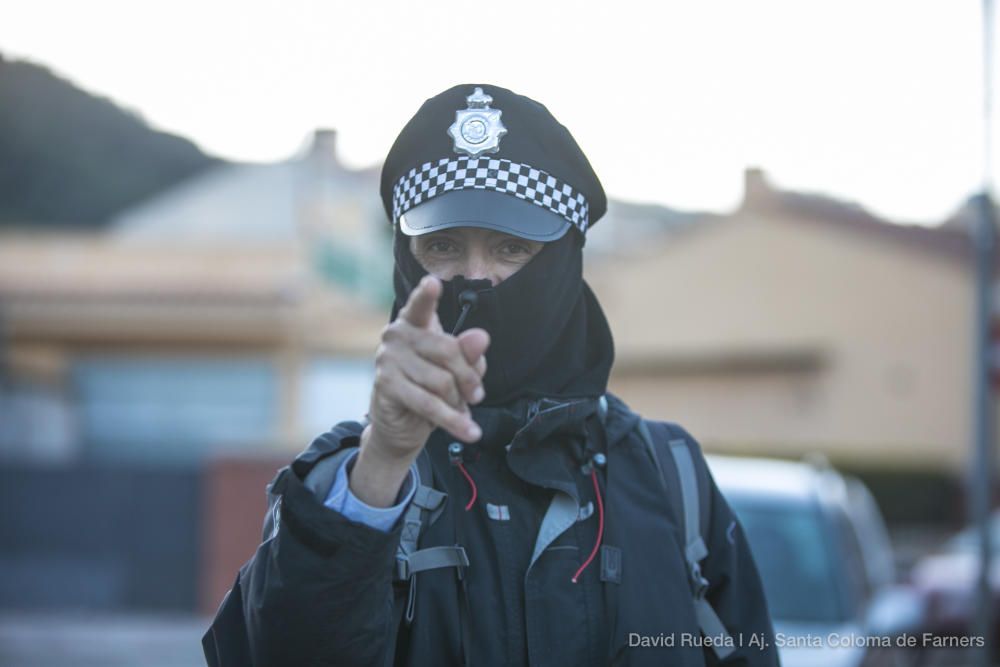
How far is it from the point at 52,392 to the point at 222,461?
334 inches

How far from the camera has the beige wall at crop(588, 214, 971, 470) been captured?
25.5m

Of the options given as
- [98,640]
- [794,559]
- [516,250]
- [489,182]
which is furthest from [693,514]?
[98,640]

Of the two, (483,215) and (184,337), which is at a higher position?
(483,215)

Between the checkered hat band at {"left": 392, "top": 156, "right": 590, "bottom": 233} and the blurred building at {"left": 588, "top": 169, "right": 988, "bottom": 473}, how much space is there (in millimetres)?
22431

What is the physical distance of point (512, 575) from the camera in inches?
89.5

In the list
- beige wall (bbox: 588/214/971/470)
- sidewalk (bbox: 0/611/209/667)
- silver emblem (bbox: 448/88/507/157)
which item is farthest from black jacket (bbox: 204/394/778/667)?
beige wall (bbox: 588/214/971/470)

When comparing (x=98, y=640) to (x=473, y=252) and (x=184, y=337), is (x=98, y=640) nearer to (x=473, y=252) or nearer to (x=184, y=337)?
(x=184, y=337)

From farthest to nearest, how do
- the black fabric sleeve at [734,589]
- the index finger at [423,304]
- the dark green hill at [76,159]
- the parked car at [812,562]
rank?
the dark green hill at [76,159]
the parked car at [812,562]
the black fabric sleeve at [734,589]
the index finger at [423,304]

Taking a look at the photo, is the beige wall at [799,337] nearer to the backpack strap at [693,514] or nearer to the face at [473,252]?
the backpack strap at [693,514]

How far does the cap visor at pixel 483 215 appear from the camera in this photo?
2381 millimetres

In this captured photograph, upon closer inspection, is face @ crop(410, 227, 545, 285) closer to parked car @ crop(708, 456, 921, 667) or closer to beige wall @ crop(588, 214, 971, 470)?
parked car @ crop(708, 456, 921, 667)

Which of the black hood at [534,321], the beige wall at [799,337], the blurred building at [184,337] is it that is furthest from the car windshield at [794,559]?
the beige wall at [799,337]

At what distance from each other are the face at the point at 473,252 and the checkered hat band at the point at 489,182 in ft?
0.25

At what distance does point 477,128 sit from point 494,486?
27.8 inches
